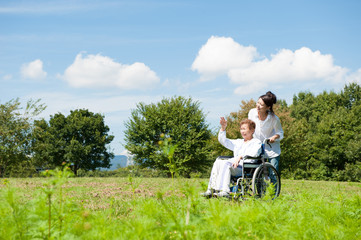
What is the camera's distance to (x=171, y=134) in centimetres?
2636

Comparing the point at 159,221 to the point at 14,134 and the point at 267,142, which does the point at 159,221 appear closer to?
the point at 267,142

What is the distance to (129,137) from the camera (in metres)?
27.9

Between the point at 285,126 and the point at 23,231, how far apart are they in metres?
29.4

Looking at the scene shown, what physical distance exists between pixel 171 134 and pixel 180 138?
0.93 meters

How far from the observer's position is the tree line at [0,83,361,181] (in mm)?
26469

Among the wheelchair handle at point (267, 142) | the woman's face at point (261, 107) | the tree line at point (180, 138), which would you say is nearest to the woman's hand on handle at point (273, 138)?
the wheelchair handle at point (267, 142)

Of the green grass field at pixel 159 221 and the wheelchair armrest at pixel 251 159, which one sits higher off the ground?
the wheelchair armrest at pixel 251 159

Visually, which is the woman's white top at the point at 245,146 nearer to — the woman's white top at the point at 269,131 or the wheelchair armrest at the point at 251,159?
the wheelchair armrest at the point at 251,159

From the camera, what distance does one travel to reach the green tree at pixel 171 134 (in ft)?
87.3

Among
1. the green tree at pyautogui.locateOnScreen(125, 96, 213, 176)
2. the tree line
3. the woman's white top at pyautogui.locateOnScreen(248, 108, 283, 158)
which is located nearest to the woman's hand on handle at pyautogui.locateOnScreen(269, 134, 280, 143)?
the woman's white top at pyautogui.locateOnScreen(248, 108, 283, 158)

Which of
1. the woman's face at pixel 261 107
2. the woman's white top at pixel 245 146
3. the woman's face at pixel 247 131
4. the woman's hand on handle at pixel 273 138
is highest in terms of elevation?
the woman's face at pixel 261 107

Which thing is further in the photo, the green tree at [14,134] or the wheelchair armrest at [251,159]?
the green tree at [14,134]

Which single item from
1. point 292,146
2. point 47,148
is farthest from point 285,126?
point 47,148

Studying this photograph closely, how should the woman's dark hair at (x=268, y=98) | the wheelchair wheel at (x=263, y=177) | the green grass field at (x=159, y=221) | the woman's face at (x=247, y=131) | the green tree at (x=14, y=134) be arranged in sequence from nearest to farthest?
the green grass field at (x=159, y=221) → the wheelchair wheel at (x=263, y=177) → the woman's dark hair at (x=268, y=98) → the woman's face at (x=247, y=131) → the green tree at (x=14, y=134)
